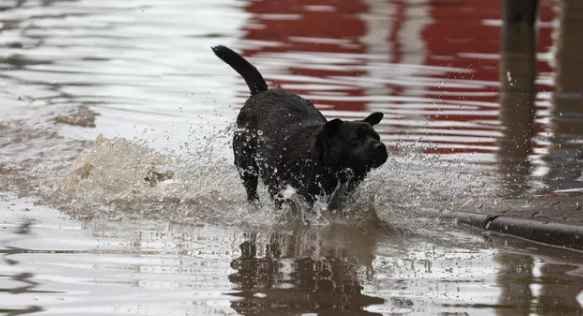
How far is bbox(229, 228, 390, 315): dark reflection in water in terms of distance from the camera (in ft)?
17.8

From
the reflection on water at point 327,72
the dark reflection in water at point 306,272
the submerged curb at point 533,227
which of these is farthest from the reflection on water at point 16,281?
the reflection on water at point 327,72

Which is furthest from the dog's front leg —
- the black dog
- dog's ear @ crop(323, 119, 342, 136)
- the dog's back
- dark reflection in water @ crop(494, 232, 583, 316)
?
dark reflection in water @ crop(494, 232, 583, 316)

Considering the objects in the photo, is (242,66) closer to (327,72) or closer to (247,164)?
(247,164)

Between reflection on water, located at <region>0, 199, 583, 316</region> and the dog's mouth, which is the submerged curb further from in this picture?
the dog's mouth

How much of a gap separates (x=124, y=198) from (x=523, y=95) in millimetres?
6080

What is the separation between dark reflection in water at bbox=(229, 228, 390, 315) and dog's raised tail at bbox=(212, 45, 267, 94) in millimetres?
1595

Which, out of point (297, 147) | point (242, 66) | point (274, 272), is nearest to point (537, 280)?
point (274, 272)

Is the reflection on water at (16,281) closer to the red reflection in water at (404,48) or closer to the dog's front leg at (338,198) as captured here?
the dog's front leg at (338,198)

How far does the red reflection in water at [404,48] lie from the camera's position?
38.6 ft

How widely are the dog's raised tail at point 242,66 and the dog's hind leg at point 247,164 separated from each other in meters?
0.45

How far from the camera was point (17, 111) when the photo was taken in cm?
1177

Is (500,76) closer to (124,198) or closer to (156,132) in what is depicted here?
(156,132)

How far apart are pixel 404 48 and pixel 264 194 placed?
9.07 m

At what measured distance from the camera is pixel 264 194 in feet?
27.3
